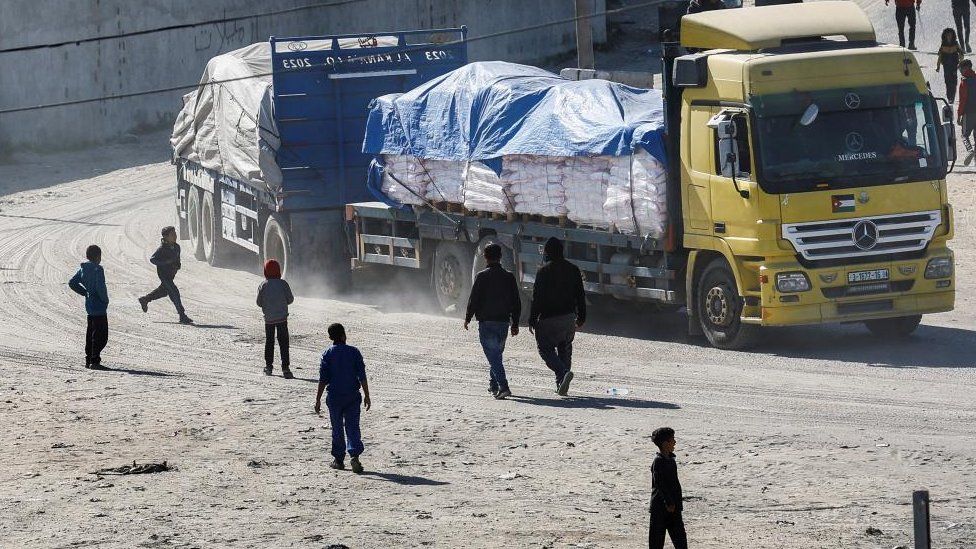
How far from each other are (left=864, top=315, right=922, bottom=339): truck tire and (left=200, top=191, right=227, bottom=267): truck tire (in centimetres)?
1277

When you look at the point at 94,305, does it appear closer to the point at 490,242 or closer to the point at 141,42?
the point at 490,242

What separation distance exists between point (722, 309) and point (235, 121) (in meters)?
10.1

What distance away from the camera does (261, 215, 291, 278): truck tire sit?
24219mm

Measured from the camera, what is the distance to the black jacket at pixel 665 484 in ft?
33.3

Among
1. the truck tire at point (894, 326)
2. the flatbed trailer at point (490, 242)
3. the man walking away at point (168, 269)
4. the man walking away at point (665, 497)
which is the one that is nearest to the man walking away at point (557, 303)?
the flatbed trailer at point (490, 242)

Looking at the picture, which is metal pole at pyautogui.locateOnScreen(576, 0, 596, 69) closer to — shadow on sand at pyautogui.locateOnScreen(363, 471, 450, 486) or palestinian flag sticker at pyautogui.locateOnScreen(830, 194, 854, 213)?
palestinian flag sticker at pyautogui.locateOnScreen(830, 194, 854, 213)

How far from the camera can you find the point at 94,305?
19062 millimetres

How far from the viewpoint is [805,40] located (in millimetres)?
18547

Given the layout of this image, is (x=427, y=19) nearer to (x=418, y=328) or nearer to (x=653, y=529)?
(x=418, y=328)

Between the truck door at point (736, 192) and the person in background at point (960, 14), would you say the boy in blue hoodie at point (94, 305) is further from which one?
the person in background at point (960, 14)

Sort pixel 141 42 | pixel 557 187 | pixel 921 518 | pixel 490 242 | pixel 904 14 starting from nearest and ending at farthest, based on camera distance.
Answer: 1. pixel 921 518
2. pixel 557 187
3. pixel 490 242
4. pixel 904 14
5. pixel 141 42

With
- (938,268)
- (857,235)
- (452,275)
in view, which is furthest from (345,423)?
(452,275)

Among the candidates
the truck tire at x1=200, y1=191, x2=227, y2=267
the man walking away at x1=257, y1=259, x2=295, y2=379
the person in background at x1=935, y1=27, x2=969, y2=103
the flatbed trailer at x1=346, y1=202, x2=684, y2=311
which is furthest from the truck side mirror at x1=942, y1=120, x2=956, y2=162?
the truck tire at x1=200, y1=191, x2=227, y2=267

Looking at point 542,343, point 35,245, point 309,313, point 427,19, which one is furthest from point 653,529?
point 427,19
